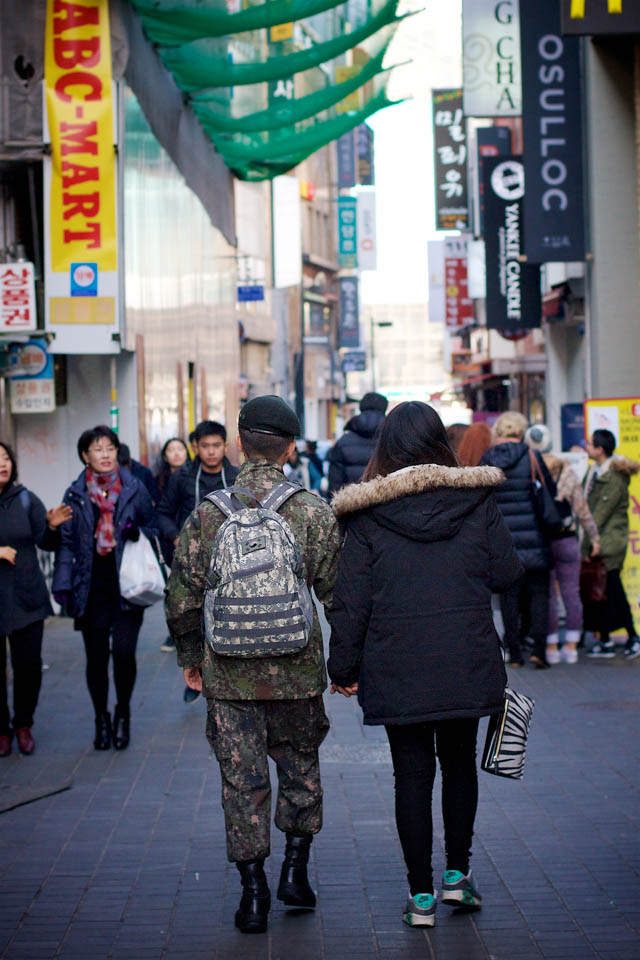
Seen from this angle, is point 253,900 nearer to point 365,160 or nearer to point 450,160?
point 450,160

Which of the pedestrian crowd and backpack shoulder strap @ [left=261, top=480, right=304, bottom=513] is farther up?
backpack shoulder strap @ [left=261, top=480, right=304, bottom=513]

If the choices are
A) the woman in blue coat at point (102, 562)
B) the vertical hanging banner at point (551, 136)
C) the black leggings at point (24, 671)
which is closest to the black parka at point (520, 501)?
the woman in blue coat at point (102, 562)

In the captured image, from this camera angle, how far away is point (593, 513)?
11680mm

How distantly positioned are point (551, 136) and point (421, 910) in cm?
1225

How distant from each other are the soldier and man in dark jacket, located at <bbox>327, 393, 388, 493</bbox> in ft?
18.7

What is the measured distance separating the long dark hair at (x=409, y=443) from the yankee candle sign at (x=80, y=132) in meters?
9.87

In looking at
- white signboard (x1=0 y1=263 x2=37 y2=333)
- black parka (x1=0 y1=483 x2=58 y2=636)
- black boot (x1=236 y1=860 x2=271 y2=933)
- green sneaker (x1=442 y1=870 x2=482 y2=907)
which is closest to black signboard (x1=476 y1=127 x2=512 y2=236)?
white signboard (x1=0 y1=263 x2=37 y2=333)

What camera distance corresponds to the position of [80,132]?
563 inches

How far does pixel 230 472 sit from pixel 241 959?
15.6 feet

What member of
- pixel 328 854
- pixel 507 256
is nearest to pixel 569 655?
pixel 328 854

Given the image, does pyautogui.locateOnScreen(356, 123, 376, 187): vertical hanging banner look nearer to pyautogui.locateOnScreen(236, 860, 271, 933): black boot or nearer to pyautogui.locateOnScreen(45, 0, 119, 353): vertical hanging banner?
pyautogui.locateOnScreen(45, 0, 119, 353): vertical hanging banner

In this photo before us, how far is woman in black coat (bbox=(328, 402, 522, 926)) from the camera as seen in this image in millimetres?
4746

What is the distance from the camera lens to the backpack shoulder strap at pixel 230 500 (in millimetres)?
4996

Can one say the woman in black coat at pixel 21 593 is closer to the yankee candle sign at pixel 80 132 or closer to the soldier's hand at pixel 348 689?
the soldier's hand at pixel 348 689
